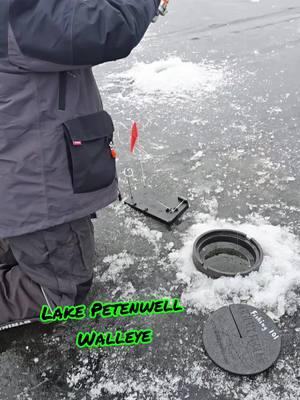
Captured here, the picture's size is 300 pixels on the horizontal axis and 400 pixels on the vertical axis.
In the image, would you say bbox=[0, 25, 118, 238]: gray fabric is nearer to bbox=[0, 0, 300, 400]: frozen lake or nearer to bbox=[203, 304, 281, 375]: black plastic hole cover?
bbox=[0, 0, 300, 400]: frozen lake

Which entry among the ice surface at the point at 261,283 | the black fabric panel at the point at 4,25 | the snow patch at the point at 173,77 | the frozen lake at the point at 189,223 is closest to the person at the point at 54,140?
the black fabric panel at the point at 4,25

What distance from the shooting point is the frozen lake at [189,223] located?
1.80 m

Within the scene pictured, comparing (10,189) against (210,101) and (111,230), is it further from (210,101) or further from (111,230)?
(210,101)

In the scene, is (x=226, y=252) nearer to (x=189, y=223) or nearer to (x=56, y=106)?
(x=189, y=223)

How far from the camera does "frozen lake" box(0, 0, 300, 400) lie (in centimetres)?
180

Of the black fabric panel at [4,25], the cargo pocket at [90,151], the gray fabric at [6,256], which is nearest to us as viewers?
the black fabric panel at [4,25]

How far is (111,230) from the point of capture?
271 centimetres

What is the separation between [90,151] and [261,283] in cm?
124

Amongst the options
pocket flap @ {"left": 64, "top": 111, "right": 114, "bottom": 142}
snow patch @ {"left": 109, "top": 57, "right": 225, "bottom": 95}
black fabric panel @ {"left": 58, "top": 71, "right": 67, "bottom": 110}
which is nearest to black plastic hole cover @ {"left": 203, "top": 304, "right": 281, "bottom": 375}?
pocket flap @ {"left": 64, "top": 111, "right": 114, "bottom": 142}

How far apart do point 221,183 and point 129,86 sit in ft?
7.68

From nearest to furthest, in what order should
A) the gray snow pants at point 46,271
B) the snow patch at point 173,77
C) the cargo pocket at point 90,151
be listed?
the cargo pocket at point 90,151 → the gray snow pants at point 46,271 → the snow patch at point 173,77

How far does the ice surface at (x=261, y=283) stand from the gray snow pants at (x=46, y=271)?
63 centimetres

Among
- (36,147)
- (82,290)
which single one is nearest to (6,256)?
(82,290)

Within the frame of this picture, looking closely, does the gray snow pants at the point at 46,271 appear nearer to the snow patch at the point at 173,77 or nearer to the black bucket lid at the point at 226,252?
the black bucket lid at the point at 226,252
